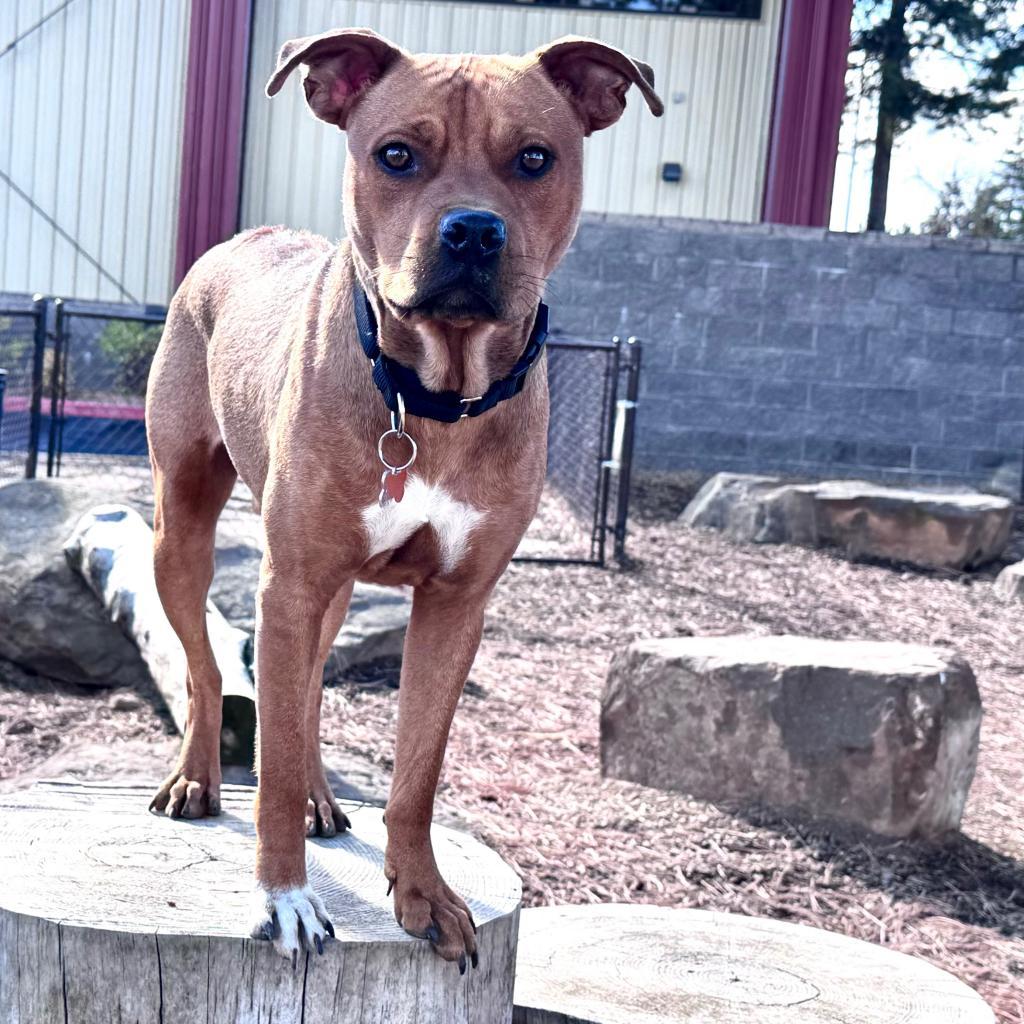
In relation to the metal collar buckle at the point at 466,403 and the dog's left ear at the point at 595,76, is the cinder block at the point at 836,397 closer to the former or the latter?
the dog's left ear at the point at 595,76

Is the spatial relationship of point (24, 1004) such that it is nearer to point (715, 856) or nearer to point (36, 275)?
point (715, 856)

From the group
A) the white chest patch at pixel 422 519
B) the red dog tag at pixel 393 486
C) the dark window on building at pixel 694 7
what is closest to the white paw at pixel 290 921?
the white chest patch at pixel 422 519

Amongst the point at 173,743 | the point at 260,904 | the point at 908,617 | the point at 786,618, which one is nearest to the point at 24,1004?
the point at 260,904

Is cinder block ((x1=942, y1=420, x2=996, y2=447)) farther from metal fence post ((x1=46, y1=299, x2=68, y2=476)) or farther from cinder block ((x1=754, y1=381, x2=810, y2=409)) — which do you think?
metal fence post ((x1=46, y1=299, x2=68, y2=476))

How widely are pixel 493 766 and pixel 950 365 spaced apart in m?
7.60

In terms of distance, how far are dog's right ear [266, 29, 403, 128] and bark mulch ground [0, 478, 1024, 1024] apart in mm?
2466

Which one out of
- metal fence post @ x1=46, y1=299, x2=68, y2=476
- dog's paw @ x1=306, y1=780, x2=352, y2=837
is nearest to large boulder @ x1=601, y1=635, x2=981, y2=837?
dog's paw @ x1=306, y1=780, x2=352, y2=837

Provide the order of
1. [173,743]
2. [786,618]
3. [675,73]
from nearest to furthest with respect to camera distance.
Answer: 1. [173,743]
2. [786,618]
3. [675,73]

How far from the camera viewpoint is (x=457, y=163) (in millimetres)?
2699

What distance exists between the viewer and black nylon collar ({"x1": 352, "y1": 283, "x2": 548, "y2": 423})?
8.97ft

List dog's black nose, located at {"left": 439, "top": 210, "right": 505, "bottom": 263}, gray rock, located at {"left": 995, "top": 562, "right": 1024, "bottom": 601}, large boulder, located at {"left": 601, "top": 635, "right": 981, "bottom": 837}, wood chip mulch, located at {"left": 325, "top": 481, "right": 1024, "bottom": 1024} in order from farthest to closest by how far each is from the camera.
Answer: gray rock, located at {"left": 995, "top": 562, "right": 1024, "bottom": 601}
large boulder, located at {"left": 601, "top": 635, "right": 981, "bottom": 837}
wood chip mulch, located at {"left": 325, "top": 481, "right": 1024, "bottom": 1024}
dog's black nose, located at {"left": 439, "top": 210, "right": 505, "bottom": 263}

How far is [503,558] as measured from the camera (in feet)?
9.48

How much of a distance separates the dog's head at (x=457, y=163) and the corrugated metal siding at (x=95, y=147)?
10.4m

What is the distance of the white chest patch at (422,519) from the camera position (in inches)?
108
